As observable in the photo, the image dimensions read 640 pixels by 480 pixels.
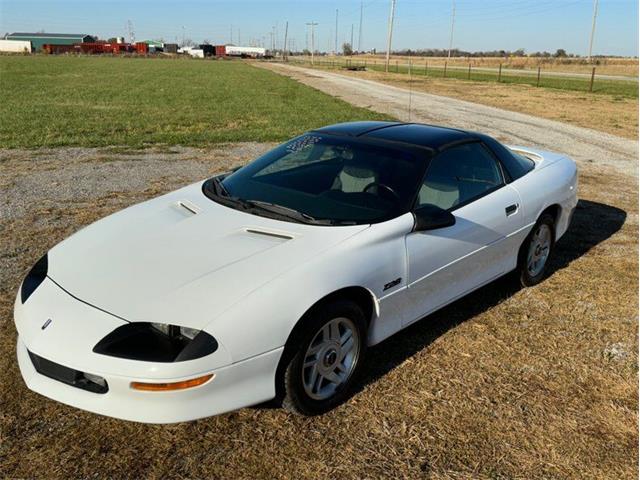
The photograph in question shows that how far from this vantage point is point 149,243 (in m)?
2.97

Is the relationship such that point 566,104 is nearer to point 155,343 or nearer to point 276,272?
point 276,272

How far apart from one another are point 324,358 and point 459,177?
1718 millimetres

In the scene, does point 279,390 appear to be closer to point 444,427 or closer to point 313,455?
point 313,455

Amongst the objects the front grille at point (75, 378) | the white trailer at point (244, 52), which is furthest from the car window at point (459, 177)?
the white trailer at point (244, 52)

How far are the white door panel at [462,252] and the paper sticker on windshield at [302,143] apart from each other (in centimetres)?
114

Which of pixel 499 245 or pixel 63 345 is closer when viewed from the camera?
pixel 63 345

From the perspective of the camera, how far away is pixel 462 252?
3.51 metres

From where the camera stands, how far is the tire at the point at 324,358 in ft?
8.52

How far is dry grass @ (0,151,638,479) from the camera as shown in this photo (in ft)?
8.14

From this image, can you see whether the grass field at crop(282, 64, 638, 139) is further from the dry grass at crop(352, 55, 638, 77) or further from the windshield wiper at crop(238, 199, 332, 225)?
the dry grass at crop(352, 55, 638, 77)

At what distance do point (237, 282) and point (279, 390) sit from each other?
0.57 metres

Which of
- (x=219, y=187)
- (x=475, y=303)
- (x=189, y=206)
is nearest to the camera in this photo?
(x=189, y=206)

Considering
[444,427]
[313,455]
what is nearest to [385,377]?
[444,427]

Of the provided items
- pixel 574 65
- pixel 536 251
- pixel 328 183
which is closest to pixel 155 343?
pixel 328 183
